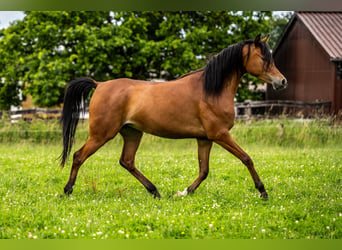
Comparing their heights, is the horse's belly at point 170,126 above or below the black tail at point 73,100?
below

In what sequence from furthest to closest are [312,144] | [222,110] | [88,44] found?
[88,44]
[312,144]
[222,110]

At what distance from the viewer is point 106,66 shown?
22.5 metres

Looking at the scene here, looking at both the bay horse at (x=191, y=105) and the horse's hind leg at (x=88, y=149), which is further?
the horse's hind leg at (x=88, y=149)

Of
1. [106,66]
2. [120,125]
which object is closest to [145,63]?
[106,66]

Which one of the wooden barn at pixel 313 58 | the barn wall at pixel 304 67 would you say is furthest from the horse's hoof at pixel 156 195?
the barn wall at pixel 304 67

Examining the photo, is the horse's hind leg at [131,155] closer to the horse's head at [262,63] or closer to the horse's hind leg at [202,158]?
the horse's hind leg at [202,158]

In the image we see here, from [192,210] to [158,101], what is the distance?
188cm

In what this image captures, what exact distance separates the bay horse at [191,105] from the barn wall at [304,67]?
565 inches

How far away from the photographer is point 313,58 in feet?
72.0


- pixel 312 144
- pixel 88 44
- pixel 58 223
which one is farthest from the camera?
pixel 88 44

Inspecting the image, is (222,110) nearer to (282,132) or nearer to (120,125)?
(120,125)

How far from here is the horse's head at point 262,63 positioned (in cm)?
702

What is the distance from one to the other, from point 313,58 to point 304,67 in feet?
2.27

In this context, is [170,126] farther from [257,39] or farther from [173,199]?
[257,39]
